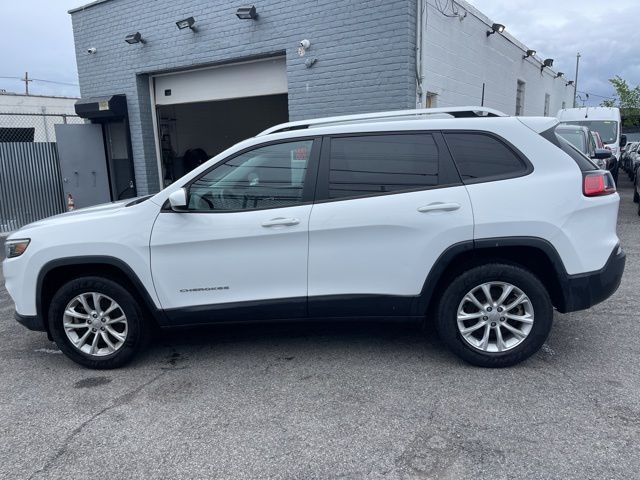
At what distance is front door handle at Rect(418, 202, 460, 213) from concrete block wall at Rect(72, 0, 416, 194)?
4533 mm

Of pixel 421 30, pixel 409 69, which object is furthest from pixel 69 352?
pixel 421 30

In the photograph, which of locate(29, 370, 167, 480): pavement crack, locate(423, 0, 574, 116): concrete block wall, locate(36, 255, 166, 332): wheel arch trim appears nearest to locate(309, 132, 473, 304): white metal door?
locate(36, 255, 166, 332): wheel arch trim

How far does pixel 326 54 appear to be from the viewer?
8328 mm

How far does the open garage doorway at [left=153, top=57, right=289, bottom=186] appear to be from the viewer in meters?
9.68

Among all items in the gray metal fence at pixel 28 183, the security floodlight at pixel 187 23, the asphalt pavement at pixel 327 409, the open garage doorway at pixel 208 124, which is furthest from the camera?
the open garage doorway at pixel 208 124

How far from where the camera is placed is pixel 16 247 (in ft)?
13.3

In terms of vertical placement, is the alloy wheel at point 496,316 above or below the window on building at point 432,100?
below

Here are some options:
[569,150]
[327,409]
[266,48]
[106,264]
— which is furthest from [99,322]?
[266,48]

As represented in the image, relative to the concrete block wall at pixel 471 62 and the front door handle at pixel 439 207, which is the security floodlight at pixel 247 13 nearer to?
the concrete block wall at pixel 471 62

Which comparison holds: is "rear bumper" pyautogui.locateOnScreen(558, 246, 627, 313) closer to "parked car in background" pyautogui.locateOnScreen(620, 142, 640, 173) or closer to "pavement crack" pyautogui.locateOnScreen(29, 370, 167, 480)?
"pavement crack" pyautogui.locateOnScreen(29, 370, 167, 480)

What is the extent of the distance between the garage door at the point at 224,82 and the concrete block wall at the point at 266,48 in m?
0.28

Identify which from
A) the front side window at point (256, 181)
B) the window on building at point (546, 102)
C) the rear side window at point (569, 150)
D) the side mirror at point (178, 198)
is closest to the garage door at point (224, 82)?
the front side window at point (256, 181)

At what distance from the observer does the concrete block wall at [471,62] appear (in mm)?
8781

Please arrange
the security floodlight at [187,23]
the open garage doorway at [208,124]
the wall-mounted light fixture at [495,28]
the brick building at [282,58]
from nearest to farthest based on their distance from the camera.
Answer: the brick building at [282,58], the security floodlight at [187,23], the wall-mounted light fixture at [495,28], the open garage doorway at [208,124]
